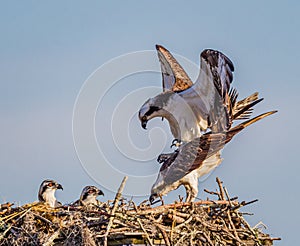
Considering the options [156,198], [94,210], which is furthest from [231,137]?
[94,210]

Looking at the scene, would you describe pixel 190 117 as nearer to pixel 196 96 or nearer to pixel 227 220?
pixel 196 96

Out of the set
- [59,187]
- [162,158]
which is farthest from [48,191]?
[162,158]

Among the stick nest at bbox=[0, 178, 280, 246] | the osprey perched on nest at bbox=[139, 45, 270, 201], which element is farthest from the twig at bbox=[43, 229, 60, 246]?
the osprey perched on nest at bbox=[139, 45, 270, 201]

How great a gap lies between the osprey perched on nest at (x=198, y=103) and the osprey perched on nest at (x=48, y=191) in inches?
53.2

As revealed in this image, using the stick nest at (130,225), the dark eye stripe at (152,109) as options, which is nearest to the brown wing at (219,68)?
the dark eye stripe at (152,109)

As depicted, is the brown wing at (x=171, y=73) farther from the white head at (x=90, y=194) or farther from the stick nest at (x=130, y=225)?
the stick nest at (x=130, y=225)

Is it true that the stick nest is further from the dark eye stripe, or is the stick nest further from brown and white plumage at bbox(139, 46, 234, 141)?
the dark eye stripe

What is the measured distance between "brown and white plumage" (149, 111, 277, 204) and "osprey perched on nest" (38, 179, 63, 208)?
3.74ft

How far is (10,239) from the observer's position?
8.11 m

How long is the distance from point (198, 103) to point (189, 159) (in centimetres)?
97

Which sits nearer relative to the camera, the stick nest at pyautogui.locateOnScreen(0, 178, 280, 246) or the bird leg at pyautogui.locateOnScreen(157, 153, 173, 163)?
the stick nest at pyautogui.locateOnScreen(0, 178, 280, 246)

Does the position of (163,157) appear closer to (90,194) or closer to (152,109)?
(152,109)

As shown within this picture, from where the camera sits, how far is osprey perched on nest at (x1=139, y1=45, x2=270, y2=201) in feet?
33.2

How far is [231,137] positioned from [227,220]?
181 cm
